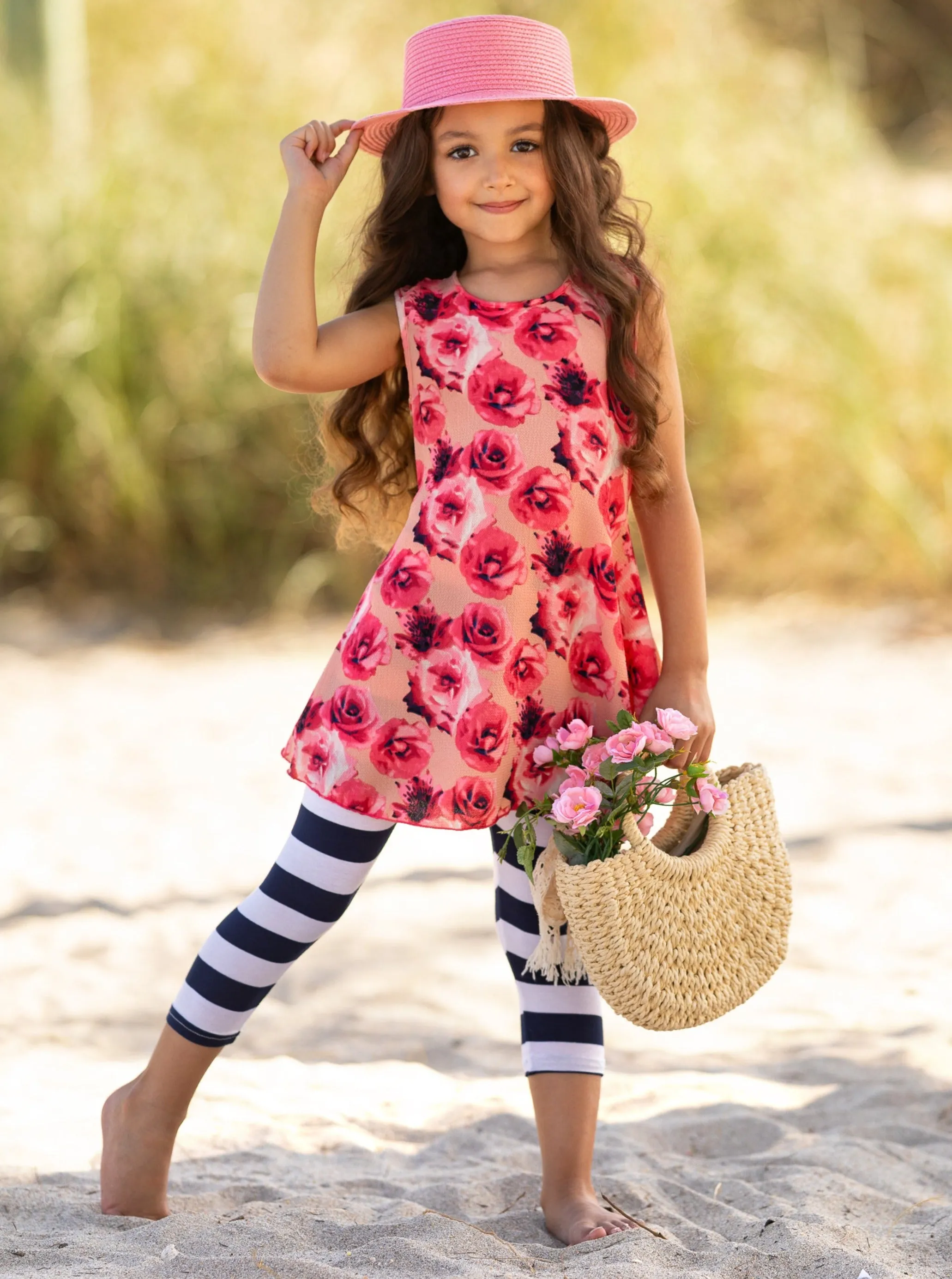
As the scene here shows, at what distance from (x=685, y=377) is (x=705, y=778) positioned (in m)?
4.62

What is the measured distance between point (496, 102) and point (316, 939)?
1161 millimetres

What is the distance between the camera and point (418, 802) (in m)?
1.93

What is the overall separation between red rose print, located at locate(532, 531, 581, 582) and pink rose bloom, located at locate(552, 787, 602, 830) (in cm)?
30

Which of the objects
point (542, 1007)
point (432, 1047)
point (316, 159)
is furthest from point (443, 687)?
point (432, 1047)

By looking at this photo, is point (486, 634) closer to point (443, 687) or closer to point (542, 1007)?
point (443, 687)

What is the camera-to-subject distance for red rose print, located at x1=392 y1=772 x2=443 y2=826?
1.92 meters

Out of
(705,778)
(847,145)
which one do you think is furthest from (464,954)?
(847,145)

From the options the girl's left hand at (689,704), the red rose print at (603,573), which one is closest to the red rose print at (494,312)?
the red rose print at (603,573)

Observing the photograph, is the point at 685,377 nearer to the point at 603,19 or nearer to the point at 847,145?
the point at 847,145

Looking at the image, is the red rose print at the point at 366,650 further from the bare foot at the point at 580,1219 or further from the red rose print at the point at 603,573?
the bare foot at the point at 580,1219

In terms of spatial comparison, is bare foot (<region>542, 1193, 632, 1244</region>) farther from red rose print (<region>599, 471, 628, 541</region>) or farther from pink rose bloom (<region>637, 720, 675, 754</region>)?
red rose print (<region>599, 471, 628, 541</region>)

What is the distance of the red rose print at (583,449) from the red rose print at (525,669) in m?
0.23

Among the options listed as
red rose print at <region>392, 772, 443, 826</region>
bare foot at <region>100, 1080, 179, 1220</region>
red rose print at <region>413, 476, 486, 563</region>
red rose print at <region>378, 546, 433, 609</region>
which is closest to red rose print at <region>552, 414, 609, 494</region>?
red rose print at <region>413, 476, 486, 563</region>

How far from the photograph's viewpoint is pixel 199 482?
641 cm
